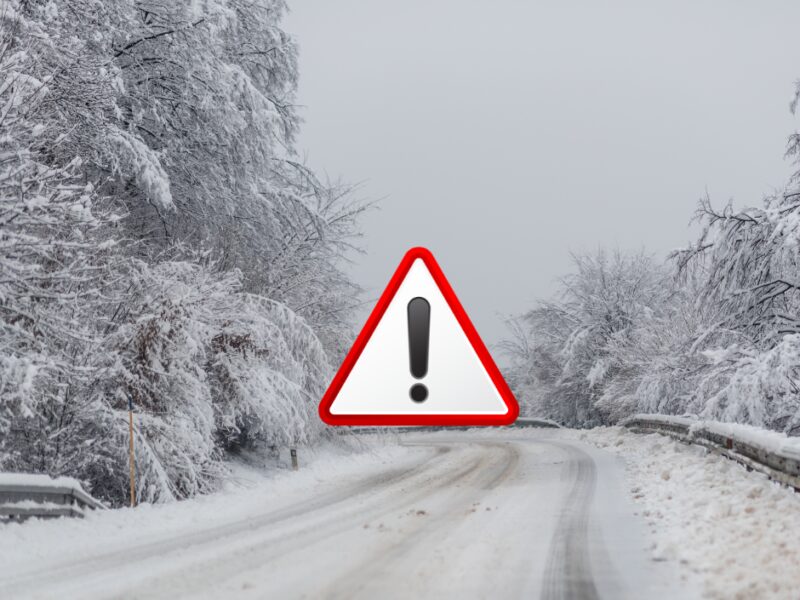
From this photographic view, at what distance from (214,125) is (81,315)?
18.4 ft

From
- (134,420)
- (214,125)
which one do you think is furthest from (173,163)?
(134,420)

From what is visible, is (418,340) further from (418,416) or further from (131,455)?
(131,455)

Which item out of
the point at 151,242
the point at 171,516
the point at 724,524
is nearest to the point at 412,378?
the point at 724,524

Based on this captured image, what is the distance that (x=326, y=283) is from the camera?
19.7 metres

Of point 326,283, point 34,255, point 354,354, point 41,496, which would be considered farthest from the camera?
point 326,283

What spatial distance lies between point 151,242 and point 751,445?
11.6 m

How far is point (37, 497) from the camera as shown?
8.10 metres

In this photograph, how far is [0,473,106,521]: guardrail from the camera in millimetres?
7721

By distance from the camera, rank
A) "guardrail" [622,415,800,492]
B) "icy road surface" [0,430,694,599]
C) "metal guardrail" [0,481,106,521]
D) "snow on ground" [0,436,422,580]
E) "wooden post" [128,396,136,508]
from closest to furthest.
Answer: "icy road surface" [0,430,694,599]
"snow on ground" [0,436,422,580]
"metal guardrail" [0,481,106,521]
"guardrail" [622,415,800,492]
"wooden post" [128,396,136,508]

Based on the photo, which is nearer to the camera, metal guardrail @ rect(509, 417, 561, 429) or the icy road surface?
the icy road surface

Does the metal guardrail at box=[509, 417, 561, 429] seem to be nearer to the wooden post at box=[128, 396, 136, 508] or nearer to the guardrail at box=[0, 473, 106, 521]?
the wooden post at box=[128, 396, 136, 508]

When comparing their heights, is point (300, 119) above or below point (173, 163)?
above

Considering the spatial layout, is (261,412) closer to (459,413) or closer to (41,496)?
(41,496)

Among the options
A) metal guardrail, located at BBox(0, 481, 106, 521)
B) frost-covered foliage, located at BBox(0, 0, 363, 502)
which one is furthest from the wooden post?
metal guardrail, located at BBox(0, 481, 106, 521)
